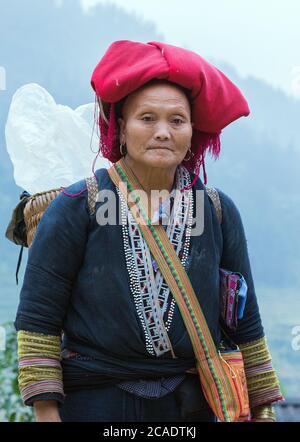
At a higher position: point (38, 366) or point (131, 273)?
point (131, 273)

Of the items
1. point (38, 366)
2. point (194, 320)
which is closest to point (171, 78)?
point (194, 320)

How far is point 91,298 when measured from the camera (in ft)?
7.38

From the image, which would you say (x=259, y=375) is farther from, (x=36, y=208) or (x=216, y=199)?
(x=36, y=208)

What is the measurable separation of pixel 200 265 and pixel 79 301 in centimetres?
34

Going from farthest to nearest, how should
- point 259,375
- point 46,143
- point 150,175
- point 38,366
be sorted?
point 46,143
point 259,375
point 150,175
point 38,366

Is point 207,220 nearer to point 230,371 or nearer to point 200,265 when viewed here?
point 200,265

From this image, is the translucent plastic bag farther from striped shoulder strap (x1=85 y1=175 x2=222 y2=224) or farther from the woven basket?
striped shoulder strap (x1=85 y1=175 x2=222 y2=224)

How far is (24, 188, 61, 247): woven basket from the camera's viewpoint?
2506mm

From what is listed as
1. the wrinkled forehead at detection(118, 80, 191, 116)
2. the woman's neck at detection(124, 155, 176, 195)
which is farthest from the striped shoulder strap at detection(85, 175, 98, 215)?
the wrinkled forehead at detection(118, 80, 191, 116)

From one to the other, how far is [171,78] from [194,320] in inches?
25.2

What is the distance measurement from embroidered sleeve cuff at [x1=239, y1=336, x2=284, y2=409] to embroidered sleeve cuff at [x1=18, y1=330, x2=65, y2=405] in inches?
22.2

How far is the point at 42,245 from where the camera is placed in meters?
2.28

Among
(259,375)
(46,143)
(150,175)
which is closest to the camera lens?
(150,175)
